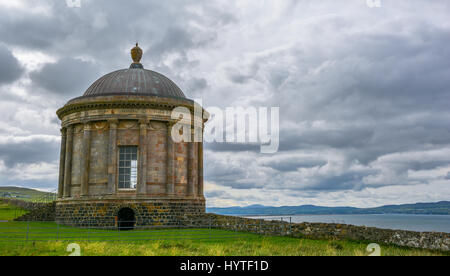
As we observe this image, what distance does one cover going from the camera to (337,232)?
66.0 ft

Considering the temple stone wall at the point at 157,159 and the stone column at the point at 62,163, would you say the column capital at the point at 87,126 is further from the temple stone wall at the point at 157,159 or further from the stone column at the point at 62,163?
the temple stone wall at the point at 157,159

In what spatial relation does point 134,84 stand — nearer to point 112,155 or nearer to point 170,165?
point 112,155

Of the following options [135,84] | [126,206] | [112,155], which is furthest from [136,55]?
[126,206]

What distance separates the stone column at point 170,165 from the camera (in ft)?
98.6

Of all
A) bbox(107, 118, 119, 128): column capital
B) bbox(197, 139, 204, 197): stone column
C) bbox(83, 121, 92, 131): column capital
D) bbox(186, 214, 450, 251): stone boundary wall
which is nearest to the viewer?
bbox(186, 214, 450, 251): stone boundary wall

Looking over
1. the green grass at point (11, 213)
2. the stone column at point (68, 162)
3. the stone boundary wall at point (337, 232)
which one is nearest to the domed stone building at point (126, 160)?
the stone column at point (68, 162)

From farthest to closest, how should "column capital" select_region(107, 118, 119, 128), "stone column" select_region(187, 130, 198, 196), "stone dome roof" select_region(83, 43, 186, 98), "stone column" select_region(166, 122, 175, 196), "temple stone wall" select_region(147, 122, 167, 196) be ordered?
"stone column" select_region(187, 130, 198, 196) → "stone dome roof" select_region(83, 43, 186, 98) → "stone column" select_region(166, 122, 175, 196) → "temple stone wall" select_region(147, 122, 167, 196) → "column capital" select_region(107, 118, 119, 128)

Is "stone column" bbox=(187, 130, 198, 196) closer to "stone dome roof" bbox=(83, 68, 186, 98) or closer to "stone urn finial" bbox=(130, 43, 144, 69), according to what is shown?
"stone dome roof" bbox=(83, 68, 186, 98)

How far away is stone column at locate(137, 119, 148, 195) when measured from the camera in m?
29.1

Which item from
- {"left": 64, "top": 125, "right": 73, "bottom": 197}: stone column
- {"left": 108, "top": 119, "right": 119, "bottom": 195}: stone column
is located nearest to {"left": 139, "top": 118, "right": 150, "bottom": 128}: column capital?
{"left": 108, "top": 119, "right": 119, "bottom": 195}: stone column

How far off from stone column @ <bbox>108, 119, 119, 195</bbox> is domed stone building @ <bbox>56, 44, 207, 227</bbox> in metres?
0.07

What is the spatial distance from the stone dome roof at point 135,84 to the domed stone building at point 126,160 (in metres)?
0.07
